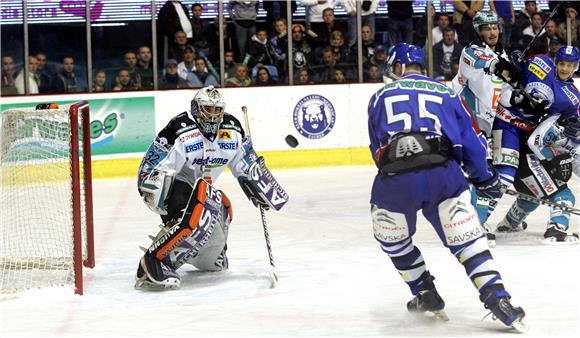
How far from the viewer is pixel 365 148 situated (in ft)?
34.9

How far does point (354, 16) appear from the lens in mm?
11102

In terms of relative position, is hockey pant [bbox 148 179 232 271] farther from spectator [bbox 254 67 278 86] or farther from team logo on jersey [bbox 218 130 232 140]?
spectator [bbox 254 67 278 86]

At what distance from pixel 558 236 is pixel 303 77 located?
4.81 meters

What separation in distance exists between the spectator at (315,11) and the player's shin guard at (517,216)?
182 inches

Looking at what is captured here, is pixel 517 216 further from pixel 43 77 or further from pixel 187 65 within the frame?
pixel 43 77

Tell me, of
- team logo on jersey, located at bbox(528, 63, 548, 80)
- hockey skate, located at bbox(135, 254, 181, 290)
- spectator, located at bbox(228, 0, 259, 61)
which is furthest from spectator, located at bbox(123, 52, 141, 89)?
hockey skate, located at bbox(135, 254, 181, 290)

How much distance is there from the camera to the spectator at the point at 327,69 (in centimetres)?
1078

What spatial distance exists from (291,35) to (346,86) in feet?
2.64

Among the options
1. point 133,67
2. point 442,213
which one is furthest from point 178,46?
point 442,213

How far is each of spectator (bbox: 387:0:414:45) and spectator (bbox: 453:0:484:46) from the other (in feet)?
1.66

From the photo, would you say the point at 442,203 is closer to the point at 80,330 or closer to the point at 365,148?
the point at 80,330

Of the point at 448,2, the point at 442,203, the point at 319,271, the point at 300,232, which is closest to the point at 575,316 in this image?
the point at 442,203

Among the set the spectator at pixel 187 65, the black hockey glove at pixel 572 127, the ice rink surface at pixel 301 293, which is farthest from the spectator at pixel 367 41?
the black hockey glove at pixel 572 127

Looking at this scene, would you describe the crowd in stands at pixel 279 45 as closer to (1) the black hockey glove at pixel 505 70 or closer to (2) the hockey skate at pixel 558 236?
(1) the black hockey glove at pixel 505 70
